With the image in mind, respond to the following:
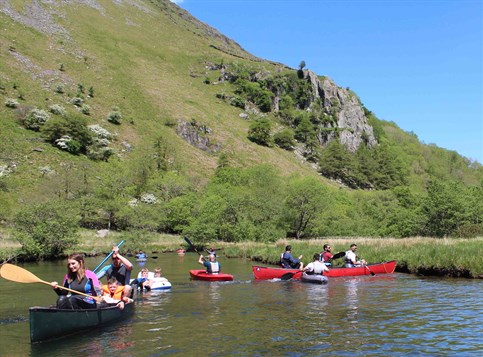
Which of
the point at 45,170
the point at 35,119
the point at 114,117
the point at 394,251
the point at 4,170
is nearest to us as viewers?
the point at 394,251

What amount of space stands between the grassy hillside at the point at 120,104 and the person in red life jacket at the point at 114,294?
38482 mm

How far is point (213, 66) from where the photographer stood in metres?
148

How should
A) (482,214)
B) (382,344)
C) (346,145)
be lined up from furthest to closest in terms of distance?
1. (346,145)
2. (482,214)
3. (382,344)

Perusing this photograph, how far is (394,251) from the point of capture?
26.2 m

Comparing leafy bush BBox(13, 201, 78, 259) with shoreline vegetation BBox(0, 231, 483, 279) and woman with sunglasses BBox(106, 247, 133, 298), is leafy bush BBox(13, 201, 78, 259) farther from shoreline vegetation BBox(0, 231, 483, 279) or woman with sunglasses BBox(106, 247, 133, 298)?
woman with sunglasses BBox(106, 247, 133, 298)

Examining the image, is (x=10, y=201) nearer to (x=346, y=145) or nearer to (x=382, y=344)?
(x=382, y=344)

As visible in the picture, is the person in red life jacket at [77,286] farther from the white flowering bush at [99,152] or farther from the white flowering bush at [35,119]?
the white flowering bush at [35,119]

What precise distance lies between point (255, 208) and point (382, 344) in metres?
45.3

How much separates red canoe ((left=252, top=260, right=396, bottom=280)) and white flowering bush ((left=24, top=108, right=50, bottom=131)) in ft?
213

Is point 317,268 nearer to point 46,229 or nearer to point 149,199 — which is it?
point 46,229

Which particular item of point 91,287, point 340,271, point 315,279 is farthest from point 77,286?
point 340,271

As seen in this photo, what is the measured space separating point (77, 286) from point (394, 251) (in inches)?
783

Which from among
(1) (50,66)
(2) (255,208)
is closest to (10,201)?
(2) (255,208)

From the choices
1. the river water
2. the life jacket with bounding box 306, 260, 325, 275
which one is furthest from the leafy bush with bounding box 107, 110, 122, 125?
the life jacket with bounding box 306, 260, 325, 275
